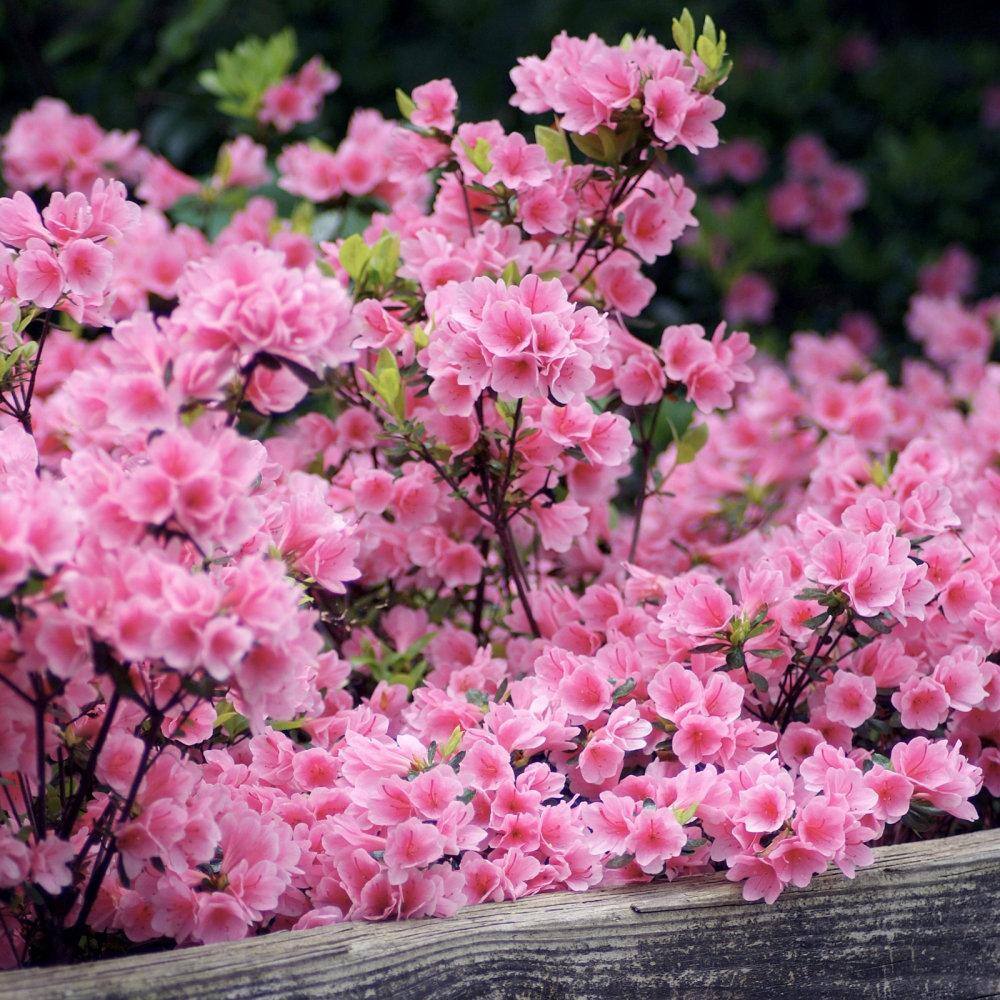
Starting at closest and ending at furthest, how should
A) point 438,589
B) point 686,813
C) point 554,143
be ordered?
point 686,813
point 554,143
point 438,589

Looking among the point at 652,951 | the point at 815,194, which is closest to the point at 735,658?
the point at 652,951

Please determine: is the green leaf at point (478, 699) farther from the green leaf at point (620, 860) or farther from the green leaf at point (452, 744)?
the green leaf at point (620, 860)

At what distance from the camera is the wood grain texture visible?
1.02 meters

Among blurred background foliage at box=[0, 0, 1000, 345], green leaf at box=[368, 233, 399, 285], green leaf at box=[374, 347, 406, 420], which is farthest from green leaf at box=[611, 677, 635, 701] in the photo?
blurred background foliage at box=[0, 0, 1000, 345]

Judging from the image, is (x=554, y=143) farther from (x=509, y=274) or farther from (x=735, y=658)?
(x=735, y=658)

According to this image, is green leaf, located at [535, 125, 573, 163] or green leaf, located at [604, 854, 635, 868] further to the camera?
green leaf, located at [535, 125, 573, 163]

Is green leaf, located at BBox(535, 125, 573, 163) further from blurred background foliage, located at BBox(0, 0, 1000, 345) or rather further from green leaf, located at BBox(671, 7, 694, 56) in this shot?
blurred background foliage, located at BBox(0, 0, 1000, 345)

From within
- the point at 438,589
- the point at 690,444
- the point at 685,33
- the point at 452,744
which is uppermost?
the point at 685,33

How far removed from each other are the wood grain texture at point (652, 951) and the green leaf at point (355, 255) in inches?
30.3

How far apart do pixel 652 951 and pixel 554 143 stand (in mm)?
915

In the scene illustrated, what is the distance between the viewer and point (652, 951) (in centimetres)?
115

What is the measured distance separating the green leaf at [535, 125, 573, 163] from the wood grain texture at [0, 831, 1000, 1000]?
839 mm

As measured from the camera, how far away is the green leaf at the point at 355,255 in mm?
1500

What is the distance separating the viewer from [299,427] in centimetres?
172
